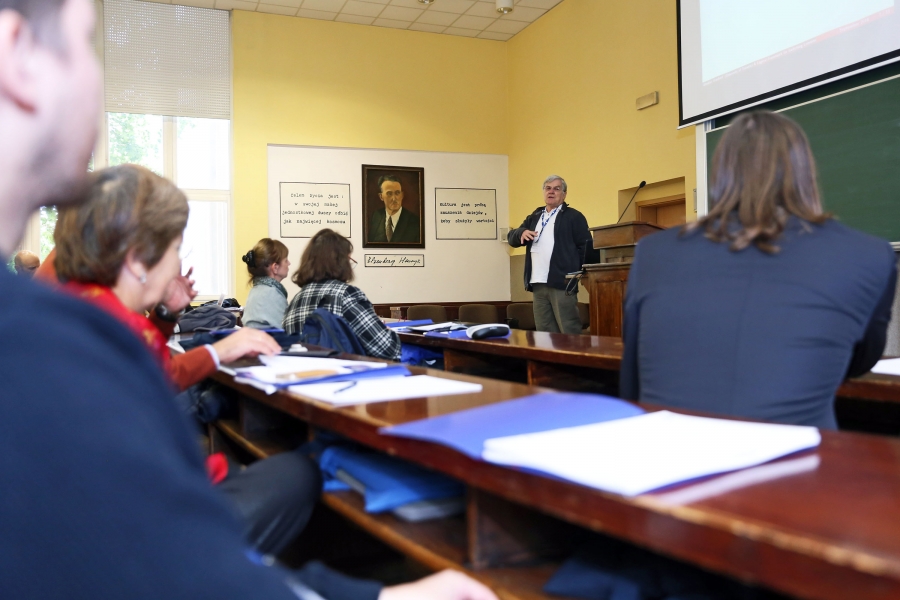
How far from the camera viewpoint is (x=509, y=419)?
883mm

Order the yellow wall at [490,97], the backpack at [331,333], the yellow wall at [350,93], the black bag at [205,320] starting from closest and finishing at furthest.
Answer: the backpack at [331,333] → the black bag at [205,320] → the yellow wall at [490,97] → the yellow wall at [350,93]

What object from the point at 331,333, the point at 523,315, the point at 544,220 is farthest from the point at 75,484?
the point at 523,315

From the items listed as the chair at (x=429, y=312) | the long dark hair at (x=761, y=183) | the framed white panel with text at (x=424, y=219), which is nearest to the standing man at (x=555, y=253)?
the chair at (x=429, y=312)

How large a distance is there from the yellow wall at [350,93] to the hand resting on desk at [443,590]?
711 centimetres

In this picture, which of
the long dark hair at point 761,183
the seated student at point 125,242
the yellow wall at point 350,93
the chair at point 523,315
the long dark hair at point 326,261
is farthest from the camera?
the yellow wall at point 350,93

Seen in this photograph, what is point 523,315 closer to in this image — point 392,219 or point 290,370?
point 392,219

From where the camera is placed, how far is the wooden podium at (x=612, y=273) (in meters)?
4.67

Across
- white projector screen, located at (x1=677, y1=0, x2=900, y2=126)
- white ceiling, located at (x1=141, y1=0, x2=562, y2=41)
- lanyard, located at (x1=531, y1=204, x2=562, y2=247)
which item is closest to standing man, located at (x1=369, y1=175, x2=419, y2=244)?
white ceiling, located at (x1=141, y1=0, x2=562, y2=41)

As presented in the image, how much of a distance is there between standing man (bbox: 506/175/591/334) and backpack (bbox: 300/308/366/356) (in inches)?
128

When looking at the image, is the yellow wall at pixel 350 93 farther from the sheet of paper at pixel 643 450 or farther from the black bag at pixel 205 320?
the sheet of paper at pixel 643 450

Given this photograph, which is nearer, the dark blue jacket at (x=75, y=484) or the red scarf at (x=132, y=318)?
the dark blue jacket at (x=75, y=484)

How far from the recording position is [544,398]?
3.39ft

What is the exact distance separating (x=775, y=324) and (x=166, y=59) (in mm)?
7398

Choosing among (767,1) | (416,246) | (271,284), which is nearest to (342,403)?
(271,284)
